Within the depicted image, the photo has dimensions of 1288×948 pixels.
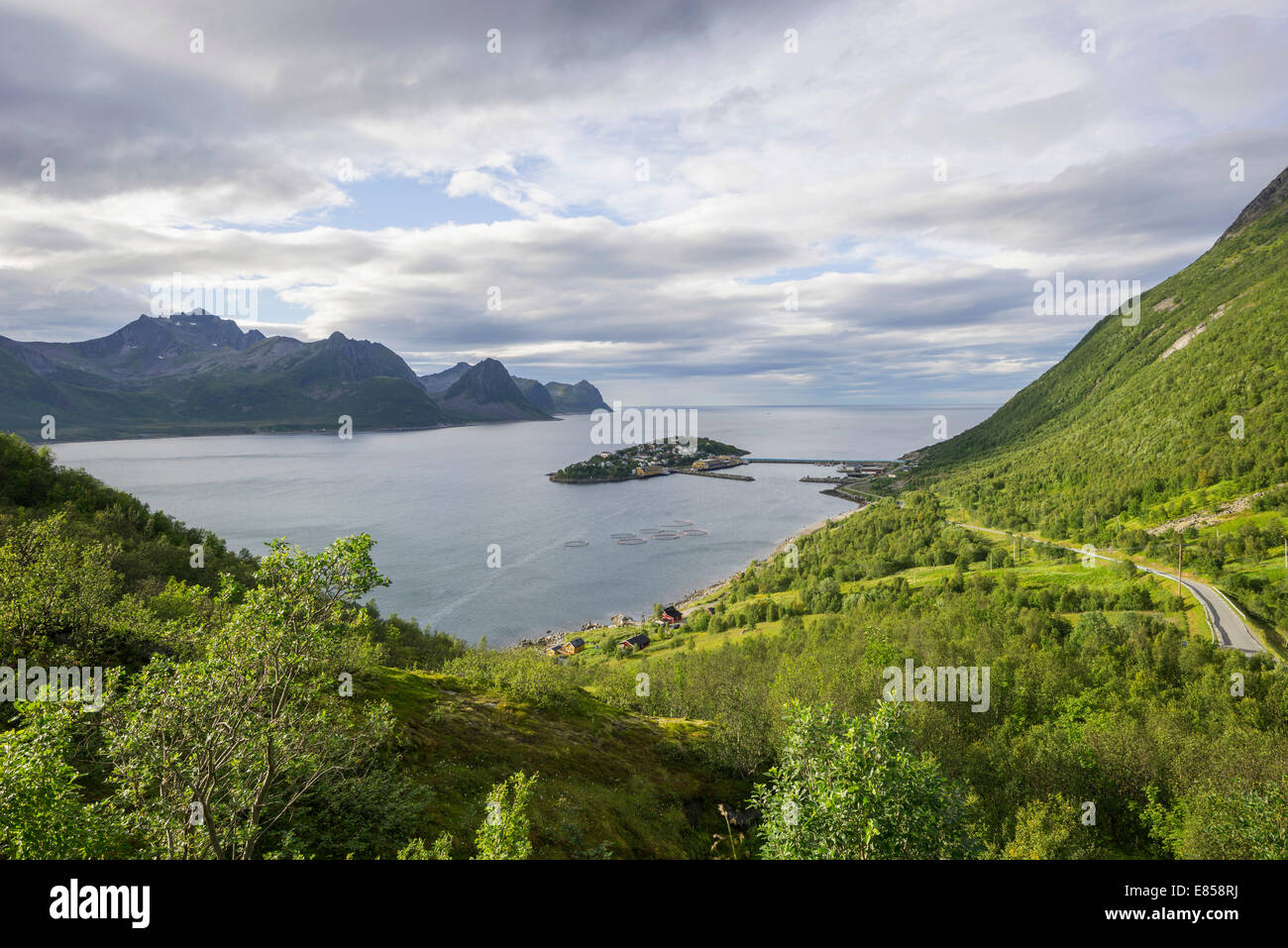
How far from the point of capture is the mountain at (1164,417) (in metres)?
88.8

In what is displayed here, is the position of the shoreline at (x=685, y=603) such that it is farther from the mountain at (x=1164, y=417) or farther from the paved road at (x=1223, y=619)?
the paved road at (x=1223, y=619)

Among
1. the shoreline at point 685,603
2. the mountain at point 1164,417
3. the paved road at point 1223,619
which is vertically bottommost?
the shoreline at point 685,603

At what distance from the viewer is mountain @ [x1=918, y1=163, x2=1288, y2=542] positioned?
8881cm

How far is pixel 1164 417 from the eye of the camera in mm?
110250

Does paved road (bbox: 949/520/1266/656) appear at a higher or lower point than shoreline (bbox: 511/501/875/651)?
higher

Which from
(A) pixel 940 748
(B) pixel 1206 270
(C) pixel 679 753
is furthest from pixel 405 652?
(B) pixel 1206 270

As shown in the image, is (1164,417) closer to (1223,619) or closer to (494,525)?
(1223,619)

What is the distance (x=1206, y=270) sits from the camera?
174250 mm

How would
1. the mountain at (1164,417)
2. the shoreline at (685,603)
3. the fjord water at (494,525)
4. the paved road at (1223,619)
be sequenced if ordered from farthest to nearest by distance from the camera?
the mountain at (1164,417) → the fjord water at (494,525) → the shoreline at (685,603) → the paved road at (1223,619)

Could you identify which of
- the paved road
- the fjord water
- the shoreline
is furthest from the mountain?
the fjord water

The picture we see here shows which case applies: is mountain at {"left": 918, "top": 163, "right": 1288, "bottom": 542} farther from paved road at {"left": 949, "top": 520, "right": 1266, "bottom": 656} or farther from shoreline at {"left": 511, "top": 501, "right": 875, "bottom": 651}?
shoreline at {"left": 511, "top": 501, "right": 875, "bottom": 651}

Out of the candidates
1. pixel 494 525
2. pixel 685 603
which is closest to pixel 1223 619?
pixel 685 603

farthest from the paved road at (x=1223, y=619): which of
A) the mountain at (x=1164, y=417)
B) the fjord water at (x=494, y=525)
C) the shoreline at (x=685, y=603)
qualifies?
the fjord water at (x=494, y=525)
